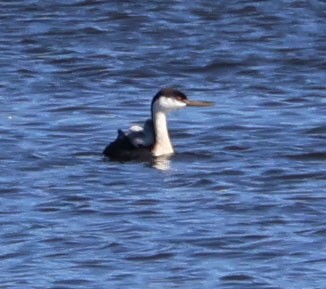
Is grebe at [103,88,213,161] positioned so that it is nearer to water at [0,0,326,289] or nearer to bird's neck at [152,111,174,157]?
bird's neck at [152,111,174,157]

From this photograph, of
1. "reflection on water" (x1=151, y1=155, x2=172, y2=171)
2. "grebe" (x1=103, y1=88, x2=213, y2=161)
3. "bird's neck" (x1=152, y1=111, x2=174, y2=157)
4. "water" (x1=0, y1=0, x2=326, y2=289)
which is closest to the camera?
"water" (x1=0, y1=0, x2=326, y2=289)

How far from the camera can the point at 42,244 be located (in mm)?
14008

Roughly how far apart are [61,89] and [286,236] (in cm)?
718

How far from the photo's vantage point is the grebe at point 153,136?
57.7 feet

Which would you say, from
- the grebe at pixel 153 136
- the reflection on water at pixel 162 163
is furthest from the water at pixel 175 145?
the grebe at pixel 153 136

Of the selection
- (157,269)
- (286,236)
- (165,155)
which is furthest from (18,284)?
(165,155)

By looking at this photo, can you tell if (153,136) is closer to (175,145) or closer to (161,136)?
(161,136)

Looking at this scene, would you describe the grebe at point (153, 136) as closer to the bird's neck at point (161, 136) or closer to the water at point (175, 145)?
the bird's neck at point (161, 136)

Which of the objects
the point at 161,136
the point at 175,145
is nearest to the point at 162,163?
the point at 161,136

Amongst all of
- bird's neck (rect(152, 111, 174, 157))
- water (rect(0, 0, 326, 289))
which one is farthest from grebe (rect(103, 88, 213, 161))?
water (rect(0, 0, 326, 289))

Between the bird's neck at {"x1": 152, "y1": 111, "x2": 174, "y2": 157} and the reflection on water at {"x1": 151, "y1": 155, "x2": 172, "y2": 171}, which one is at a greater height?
the bird's neck at {"x1": 152, "y1": 111, "x2": 174, "y2": 157}

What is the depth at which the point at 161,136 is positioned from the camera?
1792 cm

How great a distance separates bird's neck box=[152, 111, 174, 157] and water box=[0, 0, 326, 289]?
0.48ft

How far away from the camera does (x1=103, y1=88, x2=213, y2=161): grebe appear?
1759 centimetres
